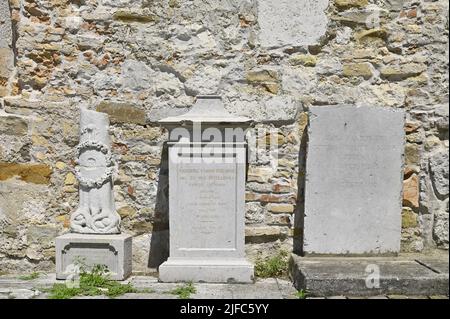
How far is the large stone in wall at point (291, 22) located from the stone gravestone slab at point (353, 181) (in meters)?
0.78

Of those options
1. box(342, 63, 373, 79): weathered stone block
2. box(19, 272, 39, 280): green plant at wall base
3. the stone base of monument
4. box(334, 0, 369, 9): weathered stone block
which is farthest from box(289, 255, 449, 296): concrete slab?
box(334, 0, 369, 9): weathered stone block

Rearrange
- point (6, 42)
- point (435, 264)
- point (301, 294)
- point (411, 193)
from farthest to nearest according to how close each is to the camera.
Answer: point (6, 42) < point (411, 193) < point (435, 264) < point (301, 294)

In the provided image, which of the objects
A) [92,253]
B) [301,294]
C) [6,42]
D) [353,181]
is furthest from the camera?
[6,42]

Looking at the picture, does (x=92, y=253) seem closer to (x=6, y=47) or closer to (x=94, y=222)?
(x=94, y=222)

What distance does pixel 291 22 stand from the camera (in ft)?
16.7

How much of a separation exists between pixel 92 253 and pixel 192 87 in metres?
1.75

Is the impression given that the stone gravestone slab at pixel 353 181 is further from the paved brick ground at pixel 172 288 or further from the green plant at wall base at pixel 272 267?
the paved brick ground at pixel 172 288

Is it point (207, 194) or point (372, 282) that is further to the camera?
point (207, 194)

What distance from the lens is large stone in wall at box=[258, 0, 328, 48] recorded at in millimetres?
5059

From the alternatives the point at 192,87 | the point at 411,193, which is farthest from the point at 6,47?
the point at 411,193

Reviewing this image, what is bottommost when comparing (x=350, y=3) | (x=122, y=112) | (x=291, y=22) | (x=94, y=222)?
(x=94, y=222)

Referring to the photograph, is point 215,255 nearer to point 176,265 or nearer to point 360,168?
point 176,265

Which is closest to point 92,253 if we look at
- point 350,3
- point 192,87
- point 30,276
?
point 30,276

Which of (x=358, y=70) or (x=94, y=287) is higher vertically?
(x=358, y=70)
